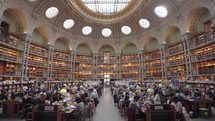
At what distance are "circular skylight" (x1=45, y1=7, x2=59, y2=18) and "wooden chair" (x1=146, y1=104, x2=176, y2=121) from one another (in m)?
24.2

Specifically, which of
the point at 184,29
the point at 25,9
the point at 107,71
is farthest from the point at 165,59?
the point at 25,9

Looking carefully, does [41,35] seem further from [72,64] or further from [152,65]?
[152,65]

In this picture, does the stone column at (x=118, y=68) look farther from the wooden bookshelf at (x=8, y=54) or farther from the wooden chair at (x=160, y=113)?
the wooden chair at (x=160, y=113)

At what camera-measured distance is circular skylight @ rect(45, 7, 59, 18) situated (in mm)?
23456

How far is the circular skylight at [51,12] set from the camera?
23456mm

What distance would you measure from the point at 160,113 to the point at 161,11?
23555mm

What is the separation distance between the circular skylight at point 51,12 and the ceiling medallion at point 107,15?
10.3 ft

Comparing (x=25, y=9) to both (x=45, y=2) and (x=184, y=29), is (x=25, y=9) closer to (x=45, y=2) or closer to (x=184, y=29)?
(x=45, y=2)

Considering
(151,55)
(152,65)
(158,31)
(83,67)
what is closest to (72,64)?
(83,67)

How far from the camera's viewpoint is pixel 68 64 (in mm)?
29906

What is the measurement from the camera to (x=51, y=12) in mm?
23938

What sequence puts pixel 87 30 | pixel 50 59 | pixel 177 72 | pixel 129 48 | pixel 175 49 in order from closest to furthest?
1. pixel 177 72
2. pixel 175 49
3. pixel 50 59
4. pixel 87 30
5. pixel 129 48

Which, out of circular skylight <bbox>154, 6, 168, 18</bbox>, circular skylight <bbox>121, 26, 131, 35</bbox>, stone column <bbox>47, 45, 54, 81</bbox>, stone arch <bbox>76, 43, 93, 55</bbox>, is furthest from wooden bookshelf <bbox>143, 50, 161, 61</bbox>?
stone column <bbox>47, 45, 54, 81</bbox>

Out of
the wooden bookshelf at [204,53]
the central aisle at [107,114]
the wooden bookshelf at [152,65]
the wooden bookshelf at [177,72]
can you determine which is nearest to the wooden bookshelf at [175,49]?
the wooden bookshelf at [152,65]
